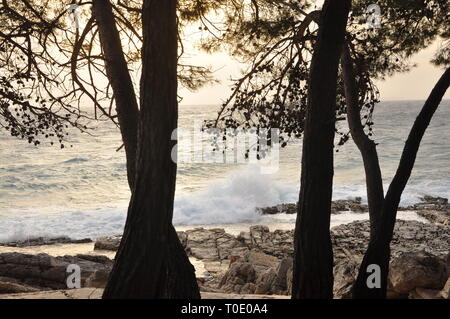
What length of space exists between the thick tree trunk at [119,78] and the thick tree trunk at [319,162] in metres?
1.73

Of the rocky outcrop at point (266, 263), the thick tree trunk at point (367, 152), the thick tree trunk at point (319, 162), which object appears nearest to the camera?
the thick tree trunk at point (319, 162)

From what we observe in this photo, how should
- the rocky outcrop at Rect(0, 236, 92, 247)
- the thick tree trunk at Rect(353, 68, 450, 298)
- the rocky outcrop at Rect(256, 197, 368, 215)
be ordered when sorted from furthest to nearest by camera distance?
1. the rocky outcrop at Rect(256, 197, 368, 215)
2. the rocky outcrop at Rect(0, 236, 92, 247)
3. the thick tree trunk at Rect(353, 68, 450, 298)

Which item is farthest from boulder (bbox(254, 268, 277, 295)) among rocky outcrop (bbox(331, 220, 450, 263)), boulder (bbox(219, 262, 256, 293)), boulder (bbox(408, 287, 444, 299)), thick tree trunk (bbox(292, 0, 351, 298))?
thick tree trunk (bbox(292, 0, 351, 298))

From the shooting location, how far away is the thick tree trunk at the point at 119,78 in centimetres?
494

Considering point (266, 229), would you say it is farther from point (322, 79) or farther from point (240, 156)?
point (240, 156)

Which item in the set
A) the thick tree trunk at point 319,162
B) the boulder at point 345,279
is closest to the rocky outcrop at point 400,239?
the boulder at point 345,279

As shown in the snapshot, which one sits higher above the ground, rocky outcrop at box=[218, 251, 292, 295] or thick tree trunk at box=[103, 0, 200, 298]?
thick tree trunk at box=[103, 0, 200, 298]

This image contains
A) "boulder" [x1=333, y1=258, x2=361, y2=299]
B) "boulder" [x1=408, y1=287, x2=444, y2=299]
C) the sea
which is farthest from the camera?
the sea

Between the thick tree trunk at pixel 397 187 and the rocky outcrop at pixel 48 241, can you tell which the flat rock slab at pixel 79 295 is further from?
the rocky outcrop at pixel 48 241

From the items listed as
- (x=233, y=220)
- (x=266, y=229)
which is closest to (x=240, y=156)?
(x=233, y=220)

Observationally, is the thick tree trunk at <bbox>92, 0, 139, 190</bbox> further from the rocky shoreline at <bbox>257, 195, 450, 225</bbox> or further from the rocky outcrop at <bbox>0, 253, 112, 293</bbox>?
the rocky shoreline at <bbox>257, 195, 450, 225</bbox>

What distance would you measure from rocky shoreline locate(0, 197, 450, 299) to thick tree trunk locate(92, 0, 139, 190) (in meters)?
3.50

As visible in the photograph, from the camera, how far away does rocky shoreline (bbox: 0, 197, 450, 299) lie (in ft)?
21.1

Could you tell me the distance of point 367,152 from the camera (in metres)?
5.05
